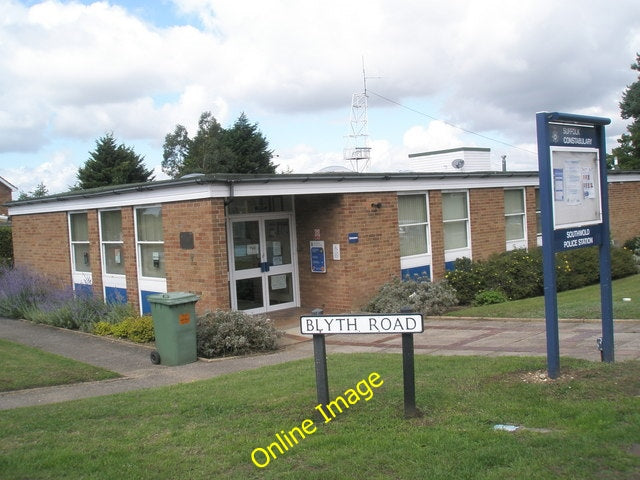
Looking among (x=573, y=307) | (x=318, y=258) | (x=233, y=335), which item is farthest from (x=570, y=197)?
(x=318, y=258)

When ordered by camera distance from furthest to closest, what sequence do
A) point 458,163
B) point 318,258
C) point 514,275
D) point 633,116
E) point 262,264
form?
point 633,116 → point 458,163 → point 514,275 → point 318,258 → point 262,264

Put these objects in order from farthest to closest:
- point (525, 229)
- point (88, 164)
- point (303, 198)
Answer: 1. point (88, 164)
2. point (525, 229)
3. point (303, 198)

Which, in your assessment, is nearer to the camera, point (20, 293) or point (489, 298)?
point (489, 298)

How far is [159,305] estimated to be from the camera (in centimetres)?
1048

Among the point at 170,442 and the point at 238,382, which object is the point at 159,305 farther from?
the point at 170,442

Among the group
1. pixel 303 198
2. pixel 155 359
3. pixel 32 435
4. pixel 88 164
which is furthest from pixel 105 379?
pixel 88 164

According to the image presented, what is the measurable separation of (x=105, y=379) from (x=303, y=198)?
6672 millimetres

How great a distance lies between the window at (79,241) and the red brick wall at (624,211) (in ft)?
53.7

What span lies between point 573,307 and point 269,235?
6.31 m

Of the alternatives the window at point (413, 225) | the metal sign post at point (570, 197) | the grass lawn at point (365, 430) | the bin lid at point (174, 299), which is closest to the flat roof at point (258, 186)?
the window at point (413, 225)

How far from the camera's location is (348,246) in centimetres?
1416

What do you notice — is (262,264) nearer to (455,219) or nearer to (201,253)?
(201,253)

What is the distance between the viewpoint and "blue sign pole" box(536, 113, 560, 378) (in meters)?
6.49

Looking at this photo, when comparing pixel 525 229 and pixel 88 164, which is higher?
pixel 88 164
